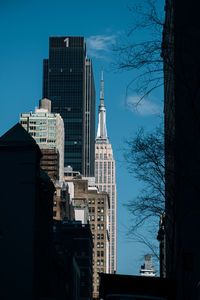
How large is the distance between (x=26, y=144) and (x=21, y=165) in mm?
2637

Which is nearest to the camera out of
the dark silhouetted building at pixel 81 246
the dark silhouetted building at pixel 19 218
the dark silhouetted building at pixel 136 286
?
Result: the dark silhouetted building at pixel 136 286

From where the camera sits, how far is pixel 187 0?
32594mm

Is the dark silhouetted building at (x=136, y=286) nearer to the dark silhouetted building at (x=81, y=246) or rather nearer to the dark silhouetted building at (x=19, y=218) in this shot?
the dark silhouetted building at (x=19, y=218)

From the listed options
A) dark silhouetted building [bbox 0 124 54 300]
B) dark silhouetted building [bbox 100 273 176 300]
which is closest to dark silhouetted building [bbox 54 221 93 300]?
dark silhouetted building [bbox 0 124 54 300]

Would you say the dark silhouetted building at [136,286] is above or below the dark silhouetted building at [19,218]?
below

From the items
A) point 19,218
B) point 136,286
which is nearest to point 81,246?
point 19,218

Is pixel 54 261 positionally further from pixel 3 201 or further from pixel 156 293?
pixel 156 293

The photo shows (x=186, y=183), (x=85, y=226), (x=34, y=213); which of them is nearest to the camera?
(x=186, y=183)

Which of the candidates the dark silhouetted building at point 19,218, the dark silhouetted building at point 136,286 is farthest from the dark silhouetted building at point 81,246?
the dark silhouetted building at point 136,286

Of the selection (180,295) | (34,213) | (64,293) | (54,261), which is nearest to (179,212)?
(180,295)

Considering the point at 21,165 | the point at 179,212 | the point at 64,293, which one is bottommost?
the point at 64,293

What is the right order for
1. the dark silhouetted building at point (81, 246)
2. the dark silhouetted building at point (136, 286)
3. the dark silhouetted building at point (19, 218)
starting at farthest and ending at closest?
the dark silhouetted building at point (81, 246) < the dark silhouetted building at point (19, 218) < the dark silhouetted building at point (136, 286)

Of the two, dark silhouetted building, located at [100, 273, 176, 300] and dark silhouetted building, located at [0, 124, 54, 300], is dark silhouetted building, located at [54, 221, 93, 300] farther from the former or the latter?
dark silhouetted building, located at [100, 273, 176, 300]

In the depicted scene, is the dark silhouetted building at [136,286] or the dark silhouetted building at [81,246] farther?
the dark silhouetted building at [81,246]
